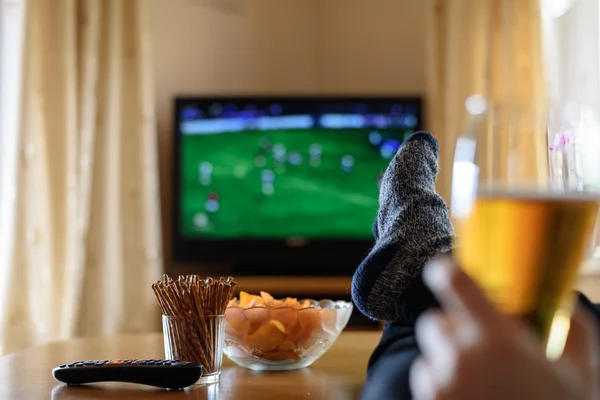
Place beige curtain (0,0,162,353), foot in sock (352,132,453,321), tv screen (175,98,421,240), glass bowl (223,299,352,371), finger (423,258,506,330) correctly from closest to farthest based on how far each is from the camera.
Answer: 1. finger (423,258,506,330)
2. foot in sock (352,132,453,321)
3. glass bowl (223,299,352,371)
4. beige curtain (0,0,162,353)
5. tv screen (175,98,421,240)

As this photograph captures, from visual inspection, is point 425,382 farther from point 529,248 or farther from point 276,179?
point 276,179

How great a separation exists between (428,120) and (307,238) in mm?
695

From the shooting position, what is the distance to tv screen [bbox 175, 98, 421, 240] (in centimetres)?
342

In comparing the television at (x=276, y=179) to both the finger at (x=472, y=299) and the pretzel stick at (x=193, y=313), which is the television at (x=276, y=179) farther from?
the finger at (x=472, y=299)

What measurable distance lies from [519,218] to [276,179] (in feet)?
9.93

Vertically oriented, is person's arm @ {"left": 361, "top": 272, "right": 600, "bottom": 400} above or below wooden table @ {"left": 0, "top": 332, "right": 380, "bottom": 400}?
above

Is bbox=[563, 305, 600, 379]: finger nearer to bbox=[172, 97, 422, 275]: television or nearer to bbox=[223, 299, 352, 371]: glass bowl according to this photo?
bbox=[223, 299, 352, 371]: glass bowl

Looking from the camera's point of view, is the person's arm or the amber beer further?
the person's arm

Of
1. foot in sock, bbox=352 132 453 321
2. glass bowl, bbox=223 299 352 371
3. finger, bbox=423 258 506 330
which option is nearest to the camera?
finger, bbox=423 258 506 330

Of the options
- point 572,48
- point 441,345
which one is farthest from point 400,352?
point 572,48

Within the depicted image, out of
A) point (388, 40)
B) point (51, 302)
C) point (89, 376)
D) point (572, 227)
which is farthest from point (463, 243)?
point (388, 40)

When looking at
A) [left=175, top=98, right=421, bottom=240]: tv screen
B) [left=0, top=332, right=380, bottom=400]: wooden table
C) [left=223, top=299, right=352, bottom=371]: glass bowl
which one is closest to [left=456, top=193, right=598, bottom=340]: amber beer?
[left=0, top=332, right=380, bottom=400]: wooden table

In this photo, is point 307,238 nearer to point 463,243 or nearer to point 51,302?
point 51,302

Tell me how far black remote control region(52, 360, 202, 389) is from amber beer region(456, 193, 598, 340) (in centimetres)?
47
